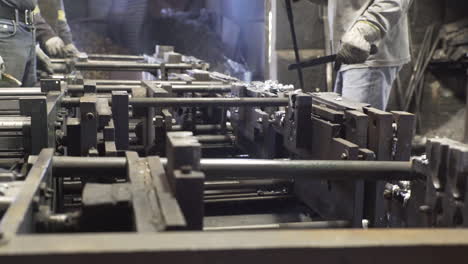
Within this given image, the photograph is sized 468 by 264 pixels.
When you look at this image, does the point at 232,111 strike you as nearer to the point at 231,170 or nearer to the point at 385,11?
the point at 385,11

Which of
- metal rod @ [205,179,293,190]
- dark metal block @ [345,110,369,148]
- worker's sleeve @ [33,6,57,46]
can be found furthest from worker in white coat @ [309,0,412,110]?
worker's sleeve @ [33,6,57,46]

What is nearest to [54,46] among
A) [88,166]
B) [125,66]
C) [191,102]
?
[125,66]

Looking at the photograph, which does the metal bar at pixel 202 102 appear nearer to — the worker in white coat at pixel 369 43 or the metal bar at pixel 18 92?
the metal bar at pixel 18 92

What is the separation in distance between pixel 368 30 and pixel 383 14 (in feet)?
0.56

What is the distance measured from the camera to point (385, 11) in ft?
10.9

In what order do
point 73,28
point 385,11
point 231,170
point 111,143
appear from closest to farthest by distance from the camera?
point 231,170 < point 111,143 < point 385,11 < point 73,28

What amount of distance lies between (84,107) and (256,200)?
2.34ft

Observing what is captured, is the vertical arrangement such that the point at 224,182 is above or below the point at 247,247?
below

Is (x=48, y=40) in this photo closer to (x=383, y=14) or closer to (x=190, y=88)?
(x=190, y=88)

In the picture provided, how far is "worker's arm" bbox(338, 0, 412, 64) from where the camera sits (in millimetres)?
3236

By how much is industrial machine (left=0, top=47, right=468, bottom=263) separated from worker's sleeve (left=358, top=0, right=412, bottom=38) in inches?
39.2

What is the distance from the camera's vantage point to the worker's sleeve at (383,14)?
3.32 metres

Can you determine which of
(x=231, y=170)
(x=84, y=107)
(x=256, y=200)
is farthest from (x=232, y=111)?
(x=231, y=170)

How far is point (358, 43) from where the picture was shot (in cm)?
322
